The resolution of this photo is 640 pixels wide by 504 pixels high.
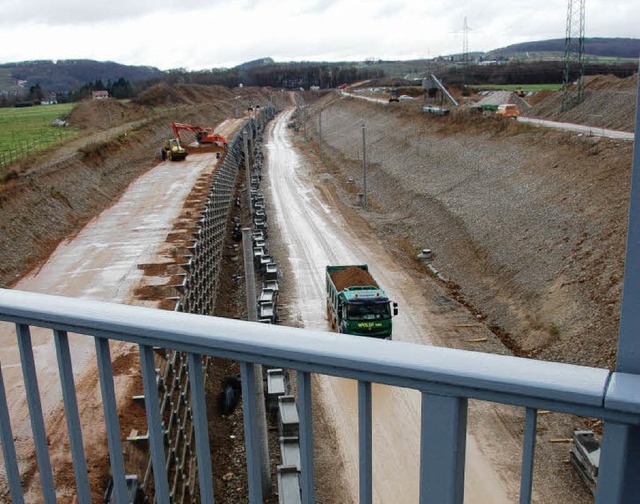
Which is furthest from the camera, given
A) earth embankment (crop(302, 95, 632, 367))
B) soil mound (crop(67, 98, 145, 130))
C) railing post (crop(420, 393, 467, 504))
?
soil mound (crop(67, 98, 145, 130))

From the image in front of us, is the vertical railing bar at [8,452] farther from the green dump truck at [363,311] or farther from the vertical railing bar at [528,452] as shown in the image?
the green dump truck at [363,311]

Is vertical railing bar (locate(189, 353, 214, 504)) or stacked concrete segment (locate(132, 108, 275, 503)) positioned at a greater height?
vertical railing bar (locate(189, 353, 214, 504))

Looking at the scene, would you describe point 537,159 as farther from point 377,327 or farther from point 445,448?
point 445,448

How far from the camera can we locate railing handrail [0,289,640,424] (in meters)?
2.06

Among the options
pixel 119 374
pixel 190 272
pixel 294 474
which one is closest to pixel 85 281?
pixel 190 272

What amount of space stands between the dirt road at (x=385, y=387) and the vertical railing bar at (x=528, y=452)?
149 cm

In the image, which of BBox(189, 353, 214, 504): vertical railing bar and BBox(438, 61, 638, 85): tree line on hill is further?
BBox(438, 61, 638, 85): tree line on hill

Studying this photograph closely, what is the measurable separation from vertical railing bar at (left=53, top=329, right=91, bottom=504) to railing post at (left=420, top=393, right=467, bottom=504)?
1.75 m

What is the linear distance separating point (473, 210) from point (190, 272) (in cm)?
2155

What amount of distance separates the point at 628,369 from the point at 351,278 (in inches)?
885

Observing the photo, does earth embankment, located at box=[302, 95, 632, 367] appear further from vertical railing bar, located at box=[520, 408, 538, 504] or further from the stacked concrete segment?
vertical railing bar, located at box=[520, 408, 538, 504]

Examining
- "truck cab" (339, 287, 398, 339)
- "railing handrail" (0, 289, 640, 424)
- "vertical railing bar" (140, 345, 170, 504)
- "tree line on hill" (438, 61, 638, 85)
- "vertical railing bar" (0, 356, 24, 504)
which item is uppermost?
"tree line on hill" (438, 61, 638, 85)

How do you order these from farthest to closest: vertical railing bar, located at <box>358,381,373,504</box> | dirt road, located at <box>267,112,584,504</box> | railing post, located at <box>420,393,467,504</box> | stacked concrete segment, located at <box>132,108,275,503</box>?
dirt road, located at <box>267,112,584,504</box>, stacked concrete segment, located at <box>132,108,275,503</box>, vertical railing bar, located at <box>358,381,373,504</box>, railing post, located at <box>420,393,467,504</box>

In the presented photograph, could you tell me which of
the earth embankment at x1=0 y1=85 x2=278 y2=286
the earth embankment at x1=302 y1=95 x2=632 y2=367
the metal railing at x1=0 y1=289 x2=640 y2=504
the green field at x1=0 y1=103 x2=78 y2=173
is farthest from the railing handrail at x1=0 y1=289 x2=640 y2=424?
the green field at x1=0 y1=103 x2=78 y2=173
